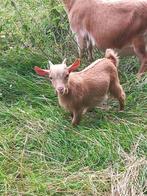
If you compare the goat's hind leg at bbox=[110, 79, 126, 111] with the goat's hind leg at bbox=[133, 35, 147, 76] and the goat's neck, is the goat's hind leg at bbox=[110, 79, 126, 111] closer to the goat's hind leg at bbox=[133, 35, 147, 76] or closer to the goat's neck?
the goat's hind leg at bbox=[133, 35, 147, 76]

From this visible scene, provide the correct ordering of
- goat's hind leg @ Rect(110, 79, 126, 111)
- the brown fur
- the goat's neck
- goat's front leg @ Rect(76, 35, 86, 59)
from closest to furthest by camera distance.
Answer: the brown fur, goat's hind leg @ Rect(110, 79, 126, 111), goat's front leg @ Rect(76, 35, 86, 59), the goat's neck

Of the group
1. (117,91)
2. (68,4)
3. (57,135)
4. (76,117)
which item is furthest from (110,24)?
(57,135)

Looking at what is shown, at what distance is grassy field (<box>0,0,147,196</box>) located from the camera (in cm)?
467

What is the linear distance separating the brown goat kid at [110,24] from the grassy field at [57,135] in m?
0.29

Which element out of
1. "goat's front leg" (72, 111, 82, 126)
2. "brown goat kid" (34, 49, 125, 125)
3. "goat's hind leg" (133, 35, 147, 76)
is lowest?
"goat's hind leg" (133, 35, 147, 76)

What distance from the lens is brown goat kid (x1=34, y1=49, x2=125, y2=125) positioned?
507 cm

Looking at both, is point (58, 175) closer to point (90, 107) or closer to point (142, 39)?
point (90, 107)

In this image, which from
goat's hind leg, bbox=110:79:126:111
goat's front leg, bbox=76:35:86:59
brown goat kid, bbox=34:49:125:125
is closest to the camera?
brown goat kid, bbox=34:49:125:125

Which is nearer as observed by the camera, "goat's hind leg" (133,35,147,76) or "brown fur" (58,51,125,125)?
"brown fur" (58,51,125,125)

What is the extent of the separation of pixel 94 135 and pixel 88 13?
191 cm

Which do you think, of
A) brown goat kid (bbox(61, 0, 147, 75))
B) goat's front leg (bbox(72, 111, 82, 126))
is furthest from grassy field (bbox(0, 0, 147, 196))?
brown goat kid (bbox(61, 0, 147, 75))

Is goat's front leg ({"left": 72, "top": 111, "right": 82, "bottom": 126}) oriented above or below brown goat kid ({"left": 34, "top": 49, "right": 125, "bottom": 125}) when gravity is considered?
below

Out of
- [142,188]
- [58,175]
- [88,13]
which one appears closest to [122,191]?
[142,188]

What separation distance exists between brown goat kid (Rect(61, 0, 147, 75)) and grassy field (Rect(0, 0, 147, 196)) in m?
0.29
